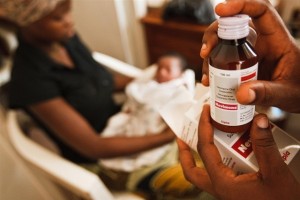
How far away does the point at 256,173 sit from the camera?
38 centimetres

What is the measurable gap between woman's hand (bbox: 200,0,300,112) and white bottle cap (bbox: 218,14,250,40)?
0.11 ft

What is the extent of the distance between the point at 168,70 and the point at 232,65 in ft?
2.62

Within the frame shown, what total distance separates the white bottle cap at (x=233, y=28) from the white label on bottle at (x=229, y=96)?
5 cm

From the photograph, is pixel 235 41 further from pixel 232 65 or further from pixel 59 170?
pixel 59 170

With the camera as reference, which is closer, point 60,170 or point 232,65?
point 232,65

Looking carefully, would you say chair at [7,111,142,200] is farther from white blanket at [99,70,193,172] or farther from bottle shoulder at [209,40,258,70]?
bottle shoulder at [209,40,258,70]

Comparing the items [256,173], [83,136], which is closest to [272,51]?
[256,173]

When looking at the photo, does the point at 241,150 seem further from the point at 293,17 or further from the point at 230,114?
the point at 293,17

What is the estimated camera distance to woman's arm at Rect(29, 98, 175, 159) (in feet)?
2.67

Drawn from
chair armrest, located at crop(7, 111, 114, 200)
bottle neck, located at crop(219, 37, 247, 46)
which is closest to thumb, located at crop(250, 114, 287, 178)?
bottle neck, located at crop(219, 37, 247, 46)

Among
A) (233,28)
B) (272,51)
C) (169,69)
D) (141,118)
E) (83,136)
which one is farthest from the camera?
(169,69)

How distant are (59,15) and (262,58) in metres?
0.62

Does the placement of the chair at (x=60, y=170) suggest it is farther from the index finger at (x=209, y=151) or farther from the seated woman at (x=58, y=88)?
the index finger at (x=209, y=151)

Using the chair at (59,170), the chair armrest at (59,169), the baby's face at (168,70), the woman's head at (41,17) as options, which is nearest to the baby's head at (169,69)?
the baby's face at (168,70)
